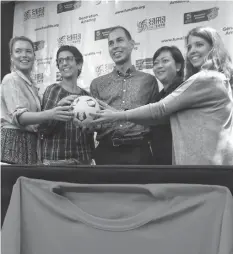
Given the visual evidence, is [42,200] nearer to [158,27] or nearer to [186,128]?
[186,128]

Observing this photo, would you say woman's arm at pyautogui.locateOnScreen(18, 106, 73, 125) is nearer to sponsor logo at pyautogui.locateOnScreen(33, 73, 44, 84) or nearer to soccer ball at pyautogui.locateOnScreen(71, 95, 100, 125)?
soccer ball at pyautogui.locateOnScreen(71, 95, 100, 125)

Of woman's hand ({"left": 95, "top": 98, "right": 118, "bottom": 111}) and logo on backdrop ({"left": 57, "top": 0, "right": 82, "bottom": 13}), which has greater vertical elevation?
logo on backdrop ({"left": 57, "top": 0, "right": 82, "bottom": 13})

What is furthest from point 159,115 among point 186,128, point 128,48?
point 128,48

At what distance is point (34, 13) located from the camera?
2463 mm

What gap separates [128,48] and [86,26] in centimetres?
30

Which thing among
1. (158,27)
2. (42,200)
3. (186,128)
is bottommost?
(42,200)

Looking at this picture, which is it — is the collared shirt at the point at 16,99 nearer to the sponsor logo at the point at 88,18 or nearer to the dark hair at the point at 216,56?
the sponsor logo at the point at 88,18

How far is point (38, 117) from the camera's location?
92.0 inches

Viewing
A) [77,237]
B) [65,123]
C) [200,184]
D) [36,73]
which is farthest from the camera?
[36,73]

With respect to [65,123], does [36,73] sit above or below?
above

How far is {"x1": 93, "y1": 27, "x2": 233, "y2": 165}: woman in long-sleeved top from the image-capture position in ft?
6.24

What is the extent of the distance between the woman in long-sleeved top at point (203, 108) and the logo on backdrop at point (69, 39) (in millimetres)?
632

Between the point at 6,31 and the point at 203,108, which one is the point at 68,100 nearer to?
the point at 6,31

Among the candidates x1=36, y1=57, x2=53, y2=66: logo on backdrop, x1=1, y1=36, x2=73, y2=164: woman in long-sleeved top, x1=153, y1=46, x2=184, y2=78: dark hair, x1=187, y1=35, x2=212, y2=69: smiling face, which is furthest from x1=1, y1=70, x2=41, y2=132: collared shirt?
x1=187, y1=35, x2=212, y2=69: smiling face
